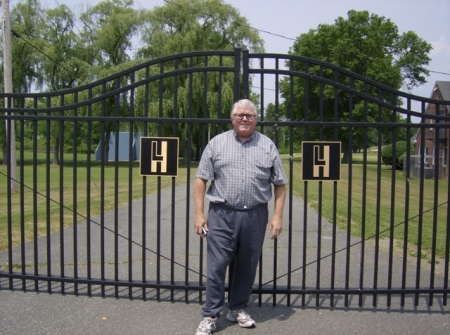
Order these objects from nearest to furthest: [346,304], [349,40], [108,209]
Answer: [346,304], [108,209], [349,40]

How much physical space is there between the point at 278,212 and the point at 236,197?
1.38 feet

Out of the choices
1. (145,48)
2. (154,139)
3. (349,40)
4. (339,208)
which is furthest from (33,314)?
(349,40)

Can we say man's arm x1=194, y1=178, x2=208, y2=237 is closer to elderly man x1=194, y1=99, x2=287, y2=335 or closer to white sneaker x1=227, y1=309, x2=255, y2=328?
elderly man x1=194, y1=99, x2=287, y2=335

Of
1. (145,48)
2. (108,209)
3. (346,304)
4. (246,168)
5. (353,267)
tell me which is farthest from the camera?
(145,48)

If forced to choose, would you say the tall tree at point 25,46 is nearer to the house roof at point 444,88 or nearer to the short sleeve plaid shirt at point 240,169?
the house roof at point 444,88

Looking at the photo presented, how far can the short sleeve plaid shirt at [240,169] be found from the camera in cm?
393

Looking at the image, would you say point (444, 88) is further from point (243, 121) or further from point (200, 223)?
point (200, 223)

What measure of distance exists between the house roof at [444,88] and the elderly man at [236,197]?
105 feet

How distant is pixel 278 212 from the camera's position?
4.06 metres

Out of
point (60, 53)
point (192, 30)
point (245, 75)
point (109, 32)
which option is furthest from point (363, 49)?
point (245, 75)

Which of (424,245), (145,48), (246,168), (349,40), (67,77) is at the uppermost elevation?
(349,40)

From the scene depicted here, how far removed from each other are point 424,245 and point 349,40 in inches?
1459

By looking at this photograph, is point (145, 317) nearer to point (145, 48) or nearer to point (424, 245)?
point (424, 245)

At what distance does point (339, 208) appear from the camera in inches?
503
